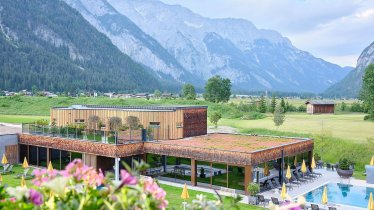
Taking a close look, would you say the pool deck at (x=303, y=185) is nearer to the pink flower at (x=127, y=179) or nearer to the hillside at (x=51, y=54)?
the pink flower at (x=127, y=179)

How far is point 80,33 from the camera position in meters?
192

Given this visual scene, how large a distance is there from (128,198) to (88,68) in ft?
571

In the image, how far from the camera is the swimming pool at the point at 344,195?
2014cm

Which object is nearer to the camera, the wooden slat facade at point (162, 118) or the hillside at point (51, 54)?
the wooden slat facade at point (162, 118)

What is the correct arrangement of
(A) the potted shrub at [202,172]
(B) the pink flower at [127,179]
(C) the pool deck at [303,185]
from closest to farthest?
(B) the pink flower at [127,179] < (C) the pool deck at [303,185] < (A) the potted shrub at [202,172]

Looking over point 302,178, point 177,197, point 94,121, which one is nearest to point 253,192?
point 177,197

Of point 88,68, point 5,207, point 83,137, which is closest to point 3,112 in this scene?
point 83,137

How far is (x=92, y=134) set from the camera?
24.1 metres

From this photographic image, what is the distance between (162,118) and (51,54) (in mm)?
138259

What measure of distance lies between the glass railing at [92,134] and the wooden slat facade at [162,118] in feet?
6.87

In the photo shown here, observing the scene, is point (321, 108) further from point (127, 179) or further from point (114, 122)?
point (127, 179)

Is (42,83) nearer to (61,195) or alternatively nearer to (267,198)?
(267,198)

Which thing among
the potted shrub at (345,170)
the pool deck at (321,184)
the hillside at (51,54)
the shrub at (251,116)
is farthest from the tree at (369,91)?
the hillside at (51,54)

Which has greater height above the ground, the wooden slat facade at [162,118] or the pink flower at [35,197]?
the pink flower at [35,197]
